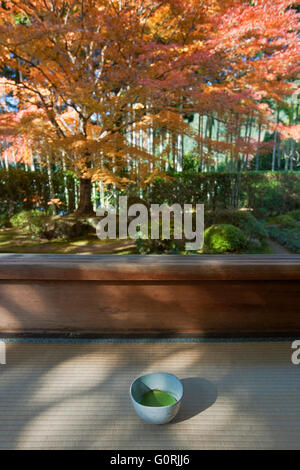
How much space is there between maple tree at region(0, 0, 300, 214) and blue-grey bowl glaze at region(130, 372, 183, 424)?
→ 2.75 metres

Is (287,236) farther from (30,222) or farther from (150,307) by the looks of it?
(30,222)

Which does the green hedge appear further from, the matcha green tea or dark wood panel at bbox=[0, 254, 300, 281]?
the matcha green tea

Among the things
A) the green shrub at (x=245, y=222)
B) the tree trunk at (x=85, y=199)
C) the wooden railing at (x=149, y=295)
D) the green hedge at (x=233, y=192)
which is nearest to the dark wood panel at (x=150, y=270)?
the wooden railing at (x=149, y=295)

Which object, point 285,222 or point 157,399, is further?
point 285,222

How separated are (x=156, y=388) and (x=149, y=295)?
0.49 meters

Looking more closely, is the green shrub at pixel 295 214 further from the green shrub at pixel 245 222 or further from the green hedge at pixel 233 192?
the green shrub at pixel 245 222

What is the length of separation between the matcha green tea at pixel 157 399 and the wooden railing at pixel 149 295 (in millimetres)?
471

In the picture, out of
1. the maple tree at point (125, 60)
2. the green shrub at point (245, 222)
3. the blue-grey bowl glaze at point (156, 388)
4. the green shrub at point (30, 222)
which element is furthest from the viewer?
the green shrub at point (30, 222)

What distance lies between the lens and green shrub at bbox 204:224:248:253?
131 inches

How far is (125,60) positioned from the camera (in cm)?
336

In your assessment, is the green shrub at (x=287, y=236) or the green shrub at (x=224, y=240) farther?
the green shrub at (x=287, y=236)

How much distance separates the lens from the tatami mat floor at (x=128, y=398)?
0.99 metres

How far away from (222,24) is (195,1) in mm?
409

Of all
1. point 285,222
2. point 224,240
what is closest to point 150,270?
point 224,240
